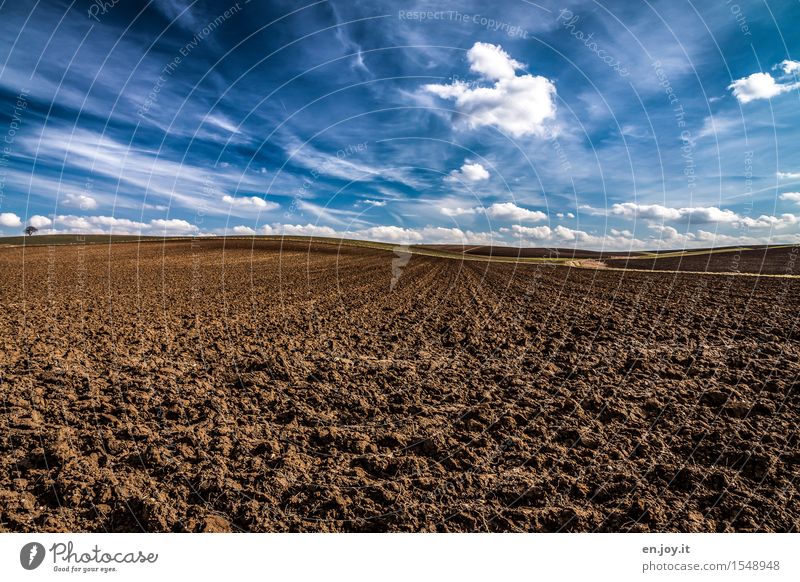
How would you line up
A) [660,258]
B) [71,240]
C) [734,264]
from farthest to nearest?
[71,240] < [660,258] < [734,264]

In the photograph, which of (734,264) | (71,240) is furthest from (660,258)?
(71,240)

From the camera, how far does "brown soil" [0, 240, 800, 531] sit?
555cm

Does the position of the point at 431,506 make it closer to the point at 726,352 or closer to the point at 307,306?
the point at 726,352

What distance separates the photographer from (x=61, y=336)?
1361cm

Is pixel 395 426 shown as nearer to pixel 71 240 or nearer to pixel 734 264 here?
pixel 734 264
